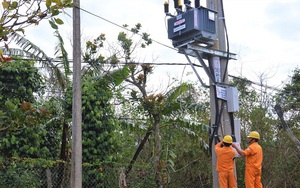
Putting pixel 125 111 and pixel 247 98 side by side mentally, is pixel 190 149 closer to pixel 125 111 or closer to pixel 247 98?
pixel 125 111

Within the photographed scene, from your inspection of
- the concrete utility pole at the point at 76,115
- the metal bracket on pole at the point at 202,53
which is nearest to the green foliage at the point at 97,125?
the concrete utility pole at the point at 76,115

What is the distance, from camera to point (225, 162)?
8.46m

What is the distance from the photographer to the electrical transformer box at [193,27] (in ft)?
26.2

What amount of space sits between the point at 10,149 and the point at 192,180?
6.38 m

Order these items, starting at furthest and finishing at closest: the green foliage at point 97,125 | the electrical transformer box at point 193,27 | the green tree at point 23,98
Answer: the green foliage at point 97,125 → the green tree at point 23,98 → the electrical transformer box at point 193,27

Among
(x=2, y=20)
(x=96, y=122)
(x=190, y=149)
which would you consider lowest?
(x=190, y=149)

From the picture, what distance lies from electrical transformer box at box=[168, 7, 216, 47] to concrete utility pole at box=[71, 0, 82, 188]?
→ 2.18 metres

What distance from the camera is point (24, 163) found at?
388 inches

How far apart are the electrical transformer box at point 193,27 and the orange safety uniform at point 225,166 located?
2057mm

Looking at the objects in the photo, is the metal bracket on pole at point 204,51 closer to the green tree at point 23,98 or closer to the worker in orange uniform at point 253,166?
the worker in orange uniform at point 253,166

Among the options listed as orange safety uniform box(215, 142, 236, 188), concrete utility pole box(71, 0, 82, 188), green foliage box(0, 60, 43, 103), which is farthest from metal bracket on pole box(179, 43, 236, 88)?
green foliage box(0, 60, 43, 103)

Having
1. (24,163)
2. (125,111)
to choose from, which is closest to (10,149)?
(24,163)

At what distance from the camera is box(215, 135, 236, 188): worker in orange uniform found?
8211 millimetres

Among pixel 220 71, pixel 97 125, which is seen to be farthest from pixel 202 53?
pixel 97 125
